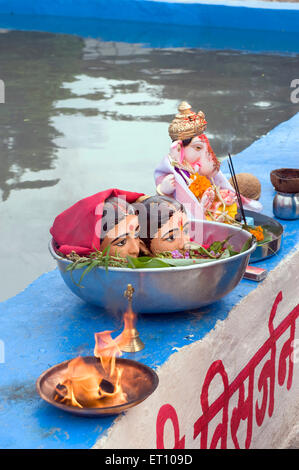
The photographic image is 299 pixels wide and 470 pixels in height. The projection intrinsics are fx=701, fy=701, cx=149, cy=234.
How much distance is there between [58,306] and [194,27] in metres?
12.0

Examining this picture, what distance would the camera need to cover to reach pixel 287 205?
9.77 ft

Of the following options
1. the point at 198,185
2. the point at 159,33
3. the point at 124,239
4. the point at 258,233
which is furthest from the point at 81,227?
the point at 159,33

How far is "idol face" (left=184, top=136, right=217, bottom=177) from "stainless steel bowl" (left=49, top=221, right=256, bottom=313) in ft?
2.08

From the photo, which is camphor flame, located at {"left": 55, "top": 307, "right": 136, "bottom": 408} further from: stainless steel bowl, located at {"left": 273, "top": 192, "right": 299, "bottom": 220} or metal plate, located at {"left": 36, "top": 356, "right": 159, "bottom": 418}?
stainless steel bowl, located at {"left": 273, "top": 192, "right": 299, "bottom": 220}

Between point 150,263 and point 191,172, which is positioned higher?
point 191,172

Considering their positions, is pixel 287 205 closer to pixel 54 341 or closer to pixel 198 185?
pixel 198 185

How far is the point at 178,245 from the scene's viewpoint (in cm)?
216

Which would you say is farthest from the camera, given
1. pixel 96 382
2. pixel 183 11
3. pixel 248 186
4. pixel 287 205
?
pixel 183 11

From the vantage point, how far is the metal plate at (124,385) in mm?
1609

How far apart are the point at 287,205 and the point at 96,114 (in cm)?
481

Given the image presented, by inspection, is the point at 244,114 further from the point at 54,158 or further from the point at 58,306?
the point at 58,306

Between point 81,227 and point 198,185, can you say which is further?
point 198,185
